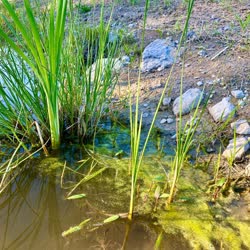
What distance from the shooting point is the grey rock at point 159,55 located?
2.41m

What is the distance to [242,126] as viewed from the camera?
1.73 meters

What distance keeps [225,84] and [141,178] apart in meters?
0.86

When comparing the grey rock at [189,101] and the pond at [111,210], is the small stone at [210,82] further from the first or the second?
the pond at [111,210]

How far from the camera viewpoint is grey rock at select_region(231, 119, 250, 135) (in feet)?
5.56

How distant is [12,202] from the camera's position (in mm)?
1466

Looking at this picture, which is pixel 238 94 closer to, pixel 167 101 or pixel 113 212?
pixel 167 101

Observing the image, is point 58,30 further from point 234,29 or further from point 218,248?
point 234,29

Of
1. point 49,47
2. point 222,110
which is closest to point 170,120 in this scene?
point 222,110

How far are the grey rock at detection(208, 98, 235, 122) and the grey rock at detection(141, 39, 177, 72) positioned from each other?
0.62 meters

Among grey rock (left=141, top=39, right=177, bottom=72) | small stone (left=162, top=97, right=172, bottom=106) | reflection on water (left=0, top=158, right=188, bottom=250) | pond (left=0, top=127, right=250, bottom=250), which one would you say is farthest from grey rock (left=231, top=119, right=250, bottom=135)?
grey rock (left=141, top=39, right=177, bottom=72)

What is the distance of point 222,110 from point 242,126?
16cm

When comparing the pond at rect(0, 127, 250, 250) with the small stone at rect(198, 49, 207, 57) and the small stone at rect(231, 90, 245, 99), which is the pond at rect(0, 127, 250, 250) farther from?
the small stone at rect(198, 49, 207, 57)

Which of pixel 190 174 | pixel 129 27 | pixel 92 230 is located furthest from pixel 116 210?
pixel 129 27

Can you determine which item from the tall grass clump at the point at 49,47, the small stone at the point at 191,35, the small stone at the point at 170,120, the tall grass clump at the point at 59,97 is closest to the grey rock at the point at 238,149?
the small stone at the point at 170,120
